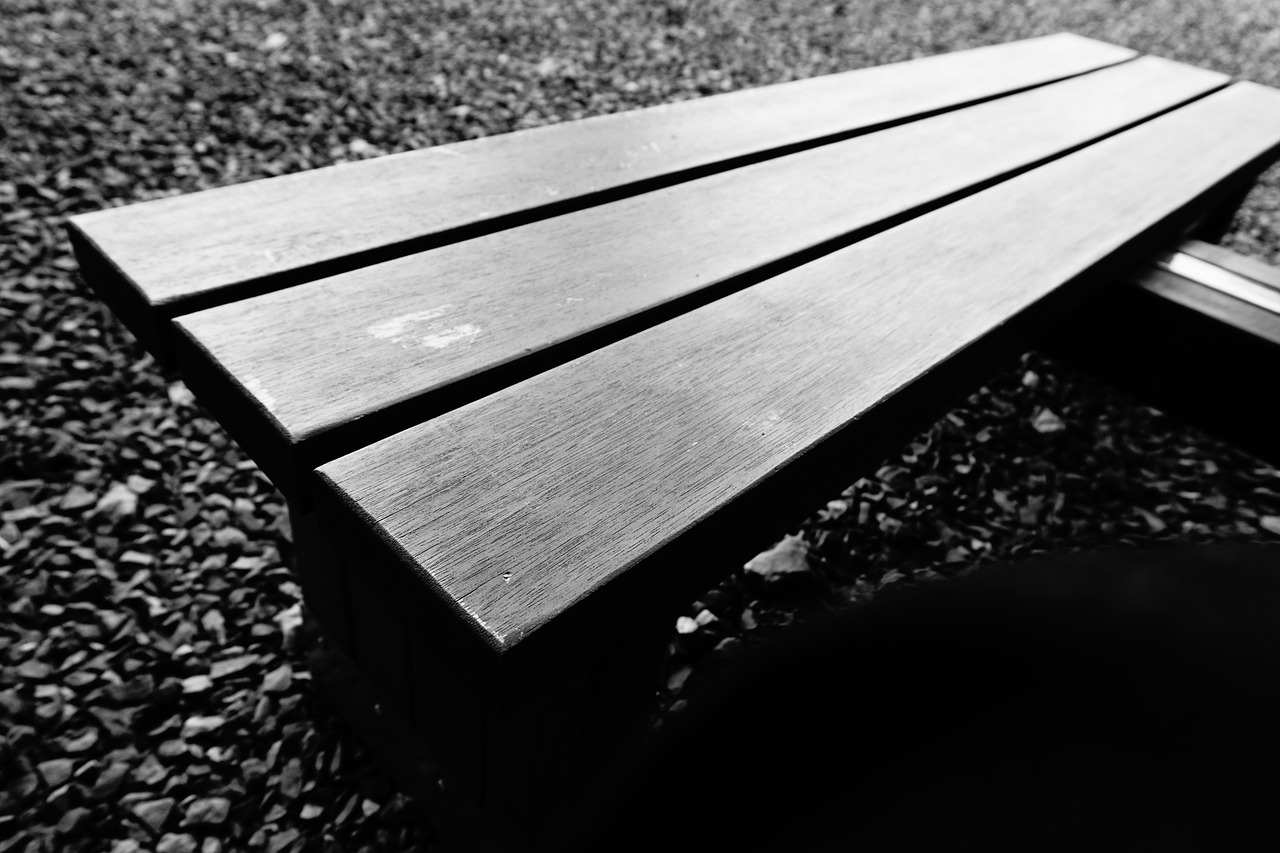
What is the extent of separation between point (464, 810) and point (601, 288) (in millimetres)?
696

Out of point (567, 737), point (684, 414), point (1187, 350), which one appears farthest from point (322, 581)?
point (1187, 350)

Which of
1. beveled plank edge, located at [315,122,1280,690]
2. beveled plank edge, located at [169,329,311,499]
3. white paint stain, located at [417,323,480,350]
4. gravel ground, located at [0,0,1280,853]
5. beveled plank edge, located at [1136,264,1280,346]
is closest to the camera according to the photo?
beveled plank edge, located at [315,122,1280,690]

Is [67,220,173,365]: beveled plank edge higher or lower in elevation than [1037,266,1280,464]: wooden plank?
higher

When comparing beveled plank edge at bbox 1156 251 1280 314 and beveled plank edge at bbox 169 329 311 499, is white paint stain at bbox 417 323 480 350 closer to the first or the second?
beveled plank edge at bbox 169 329 311 499

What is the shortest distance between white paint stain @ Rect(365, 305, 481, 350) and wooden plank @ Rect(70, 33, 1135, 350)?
0.14 meters

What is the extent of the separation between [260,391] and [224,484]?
3.07 ft

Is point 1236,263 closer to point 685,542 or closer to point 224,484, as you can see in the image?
point 685,542

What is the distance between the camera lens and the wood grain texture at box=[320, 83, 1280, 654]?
0.65 meters

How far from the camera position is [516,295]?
3.11 ft

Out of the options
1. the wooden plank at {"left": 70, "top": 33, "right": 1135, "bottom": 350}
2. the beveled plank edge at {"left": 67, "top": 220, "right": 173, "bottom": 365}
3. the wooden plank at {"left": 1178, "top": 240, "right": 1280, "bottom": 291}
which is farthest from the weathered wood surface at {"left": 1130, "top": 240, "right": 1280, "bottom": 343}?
the beveled plank edge at {"left": 67, "top": 220, "right": 173, "bottom": 365}

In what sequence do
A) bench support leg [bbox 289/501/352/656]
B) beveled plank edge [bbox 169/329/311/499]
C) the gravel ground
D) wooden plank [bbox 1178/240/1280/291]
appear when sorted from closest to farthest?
beveled plank edge [bbox 169/329/311/499], bench support leg [bbox 289/501/352/656], the gravel ground, wooden plank [bbox 1178/240/1280/291]

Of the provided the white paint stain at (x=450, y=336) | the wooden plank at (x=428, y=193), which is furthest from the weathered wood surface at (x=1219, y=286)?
the white paint stain at (x=450, y=336)

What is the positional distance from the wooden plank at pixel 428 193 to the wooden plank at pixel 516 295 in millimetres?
40

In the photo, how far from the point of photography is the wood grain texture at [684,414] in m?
0.65
